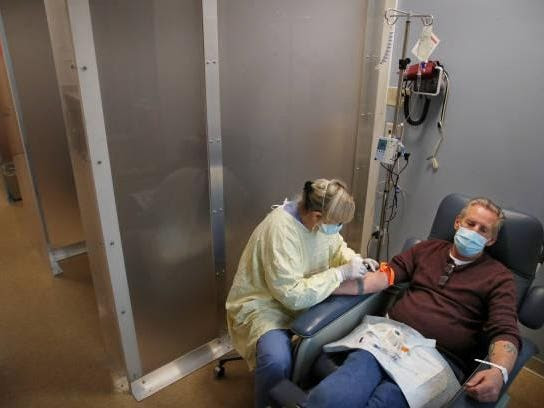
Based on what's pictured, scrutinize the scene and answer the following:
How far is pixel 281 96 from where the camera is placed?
1849 mm

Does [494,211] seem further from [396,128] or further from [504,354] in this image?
[396,128]

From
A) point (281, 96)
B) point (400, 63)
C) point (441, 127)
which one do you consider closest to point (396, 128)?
point (441, 127)

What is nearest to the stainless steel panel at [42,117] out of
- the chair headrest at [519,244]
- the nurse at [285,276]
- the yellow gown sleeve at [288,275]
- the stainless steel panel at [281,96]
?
the stainless steel panel at [281,96]

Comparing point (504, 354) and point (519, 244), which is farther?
point (519, 244)

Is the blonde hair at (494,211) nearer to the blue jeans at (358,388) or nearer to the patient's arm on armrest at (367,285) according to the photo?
the patient's arm on armrest at (367,285)

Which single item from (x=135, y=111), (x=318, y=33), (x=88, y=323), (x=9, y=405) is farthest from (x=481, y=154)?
(x=9, y=405)

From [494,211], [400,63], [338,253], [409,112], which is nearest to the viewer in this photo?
[494,211]

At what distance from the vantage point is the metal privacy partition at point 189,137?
1.34 metres

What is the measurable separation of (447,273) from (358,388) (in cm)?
62

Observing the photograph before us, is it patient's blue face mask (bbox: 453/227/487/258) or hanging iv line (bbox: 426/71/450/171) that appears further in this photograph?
hanging iv line (bbox: 426/71/450/171)

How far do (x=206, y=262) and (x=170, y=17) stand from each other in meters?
1.05

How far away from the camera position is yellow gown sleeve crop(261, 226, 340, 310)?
143cm

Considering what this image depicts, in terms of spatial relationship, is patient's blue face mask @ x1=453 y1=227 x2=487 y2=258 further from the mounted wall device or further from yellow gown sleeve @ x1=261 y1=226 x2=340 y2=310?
the mounted wall device

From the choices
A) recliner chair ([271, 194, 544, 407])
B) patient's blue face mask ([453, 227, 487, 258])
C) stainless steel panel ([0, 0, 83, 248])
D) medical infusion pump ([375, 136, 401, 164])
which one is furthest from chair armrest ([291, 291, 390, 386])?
stainless steel panel ([0, 0, 83, 248])
